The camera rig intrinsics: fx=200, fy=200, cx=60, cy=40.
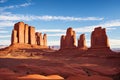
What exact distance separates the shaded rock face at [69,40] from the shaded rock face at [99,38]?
1755 centimetres

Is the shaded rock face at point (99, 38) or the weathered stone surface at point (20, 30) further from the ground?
the weathered stone surface at point (20, 30)

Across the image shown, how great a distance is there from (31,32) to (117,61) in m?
68.2

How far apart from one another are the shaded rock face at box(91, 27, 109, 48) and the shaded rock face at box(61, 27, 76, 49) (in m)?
17.5

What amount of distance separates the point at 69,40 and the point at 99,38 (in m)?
23.5

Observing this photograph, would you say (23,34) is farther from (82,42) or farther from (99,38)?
(99,38)

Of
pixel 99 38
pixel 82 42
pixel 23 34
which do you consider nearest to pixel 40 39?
pixel 23 34

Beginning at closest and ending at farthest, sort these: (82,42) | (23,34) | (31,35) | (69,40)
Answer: (82,42) < (69,40) < (23,34) < (31,35)

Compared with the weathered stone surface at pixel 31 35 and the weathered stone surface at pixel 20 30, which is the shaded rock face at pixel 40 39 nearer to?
the weathered stone surface at pixel 31 35

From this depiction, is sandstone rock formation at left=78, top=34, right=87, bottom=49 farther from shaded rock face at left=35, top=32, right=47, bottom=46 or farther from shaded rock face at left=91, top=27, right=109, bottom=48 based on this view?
shaded rock face at left=35, top=32, right=47, bottom=46

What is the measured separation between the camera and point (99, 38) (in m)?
68.2

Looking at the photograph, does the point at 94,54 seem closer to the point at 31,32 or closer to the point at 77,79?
the point at 77,79

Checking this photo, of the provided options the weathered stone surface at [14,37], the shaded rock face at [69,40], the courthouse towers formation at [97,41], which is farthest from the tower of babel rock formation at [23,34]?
the courthouse towers formation at [97,41]

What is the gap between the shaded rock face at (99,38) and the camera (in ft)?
216

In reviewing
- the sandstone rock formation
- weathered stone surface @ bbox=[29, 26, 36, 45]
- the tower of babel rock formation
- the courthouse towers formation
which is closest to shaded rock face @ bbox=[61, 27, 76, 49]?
the courthouse towers formation
